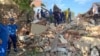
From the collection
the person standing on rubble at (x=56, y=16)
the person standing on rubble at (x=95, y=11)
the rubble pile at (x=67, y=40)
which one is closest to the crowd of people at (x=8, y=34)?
the rubble pile at (x=67, y=40)

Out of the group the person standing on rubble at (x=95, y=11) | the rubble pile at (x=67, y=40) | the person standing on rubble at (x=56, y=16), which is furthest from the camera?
the person standing on rubble at (x=95, y=11)

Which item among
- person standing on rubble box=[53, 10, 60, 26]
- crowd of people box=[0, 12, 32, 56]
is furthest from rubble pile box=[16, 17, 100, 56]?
person standing on rubble box=[53, 10, 60, 26]

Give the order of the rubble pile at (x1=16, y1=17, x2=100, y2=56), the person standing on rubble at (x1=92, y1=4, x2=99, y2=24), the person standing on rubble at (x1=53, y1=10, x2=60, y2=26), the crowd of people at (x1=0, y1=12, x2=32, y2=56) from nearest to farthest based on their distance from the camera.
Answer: the crowd of people at (x1=0, y1=12, x2=32, y2=56), the rubble pile at (x1=16, y1=17, x2=100, y2=56), the person standing on rubble at (x1=53, y1=10, x2=60, y2=26), the person standing on rubble at (x1=92, y1=4, x2=99, y2=24)

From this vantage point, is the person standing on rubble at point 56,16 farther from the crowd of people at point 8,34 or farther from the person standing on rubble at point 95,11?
the person standing on rubble at point 95,11

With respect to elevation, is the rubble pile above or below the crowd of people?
below

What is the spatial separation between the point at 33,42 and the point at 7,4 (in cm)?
468

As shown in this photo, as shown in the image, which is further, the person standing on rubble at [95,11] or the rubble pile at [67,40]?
the person standing on rubble at [95,11]

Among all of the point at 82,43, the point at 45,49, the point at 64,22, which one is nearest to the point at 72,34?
the point at 82,43

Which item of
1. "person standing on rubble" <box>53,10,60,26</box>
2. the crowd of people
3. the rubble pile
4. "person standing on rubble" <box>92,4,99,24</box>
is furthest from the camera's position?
"person standing on rubble" <box>92,4,99,24</box>

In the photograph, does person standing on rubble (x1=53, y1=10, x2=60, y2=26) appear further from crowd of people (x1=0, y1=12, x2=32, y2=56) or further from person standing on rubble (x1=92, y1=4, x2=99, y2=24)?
person standing on rubble (x1=92, y1=4, x2=99, y2=24)

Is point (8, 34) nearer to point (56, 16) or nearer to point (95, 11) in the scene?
point (56, 16)

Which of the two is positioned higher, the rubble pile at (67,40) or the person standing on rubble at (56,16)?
the person standing on rubble at (56,16)

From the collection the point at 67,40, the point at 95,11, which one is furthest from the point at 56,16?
the point at 67,40

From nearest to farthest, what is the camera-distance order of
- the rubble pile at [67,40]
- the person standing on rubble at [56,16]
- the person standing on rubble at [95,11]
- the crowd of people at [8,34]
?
the crowd of people at [8,34] < the rubble pile at [67,40] < the person standing on rubble at [56,16] < the person standing on rubble at [95,11]
